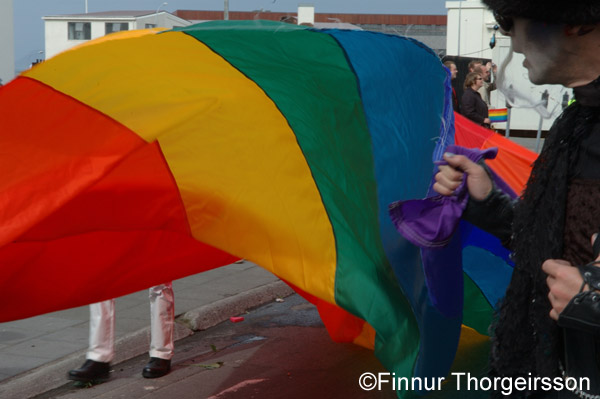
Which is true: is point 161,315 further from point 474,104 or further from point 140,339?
point 474,104

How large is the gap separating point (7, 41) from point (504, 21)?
45.9m

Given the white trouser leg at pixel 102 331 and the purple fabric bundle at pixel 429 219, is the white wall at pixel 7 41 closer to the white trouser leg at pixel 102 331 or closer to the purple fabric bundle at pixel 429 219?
the white trouser leg at pixel 102 331

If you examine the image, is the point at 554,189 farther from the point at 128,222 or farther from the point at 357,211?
the point at 128,222

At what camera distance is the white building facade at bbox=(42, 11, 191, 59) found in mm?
56031

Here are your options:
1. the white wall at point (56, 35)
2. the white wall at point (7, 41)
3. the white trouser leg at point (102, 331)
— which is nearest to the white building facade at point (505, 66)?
the white trouser leg at point (102, 331)

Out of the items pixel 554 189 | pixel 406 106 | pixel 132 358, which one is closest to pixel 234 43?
pixel 406 106

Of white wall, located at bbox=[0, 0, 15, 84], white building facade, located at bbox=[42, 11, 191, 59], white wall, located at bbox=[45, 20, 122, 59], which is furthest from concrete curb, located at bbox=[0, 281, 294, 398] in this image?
white wall, located at bbox=[45, 20, 122, 59]

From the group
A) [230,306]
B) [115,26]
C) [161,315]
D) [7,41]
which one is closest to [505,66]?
[161,315]

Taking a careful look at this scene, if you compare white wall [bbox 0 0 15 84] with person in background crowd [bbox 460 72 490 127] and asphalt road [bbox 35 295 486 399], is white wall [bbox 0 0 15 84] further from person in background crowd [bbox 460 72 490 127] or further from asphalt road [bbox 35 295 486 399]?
asphalt road [bbox 35 295 486 399]

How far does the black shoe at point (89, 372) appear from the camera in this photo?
5.45 m

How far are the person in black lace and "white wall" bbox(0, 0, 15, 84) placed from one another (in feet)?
147

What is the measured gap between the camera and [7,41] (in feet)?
146

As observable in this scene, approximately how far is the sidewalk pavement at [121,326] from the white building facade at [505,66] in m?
3.06

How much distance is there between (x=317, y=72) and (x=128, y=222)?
1.19m
